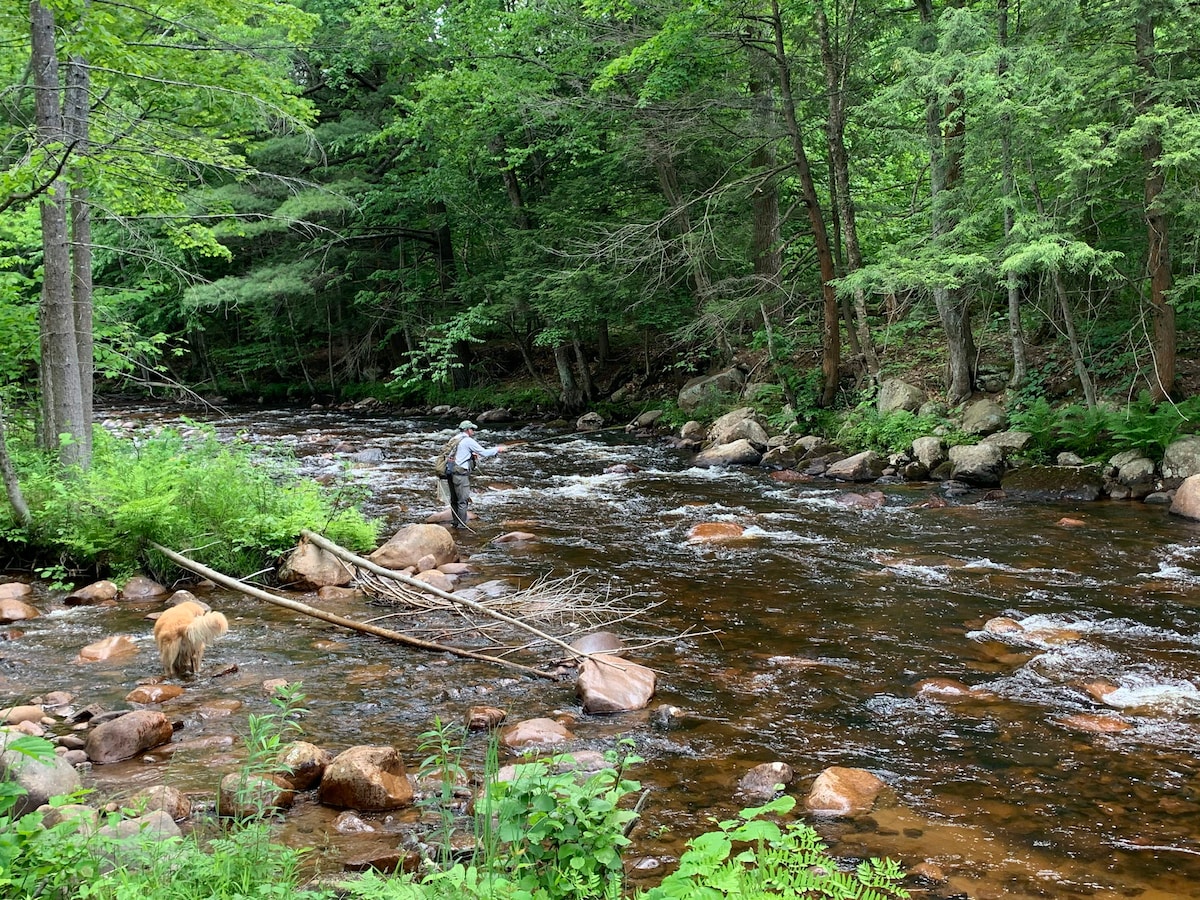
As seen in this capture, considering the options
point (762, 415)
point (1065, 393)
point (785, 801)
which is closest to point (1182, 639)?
point (785, 801)

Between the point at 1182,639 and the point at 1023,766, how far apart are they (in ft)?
9.38

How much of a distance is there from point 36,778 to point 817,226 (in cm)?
1581

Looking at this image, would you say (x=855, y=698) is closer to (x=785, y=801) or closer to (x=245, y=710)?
(x=785, y=801)

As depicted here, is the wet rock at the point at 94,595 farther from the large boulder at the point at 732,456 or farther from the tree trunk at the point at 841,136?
the tree trunk at the point at 841,136

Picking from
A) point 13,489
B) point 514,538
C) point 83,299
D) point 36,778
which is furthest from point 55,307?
point 36,778

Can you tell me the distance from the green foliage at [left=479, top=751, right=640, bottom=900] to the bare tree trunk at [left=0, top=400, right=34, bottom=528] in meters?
6.63

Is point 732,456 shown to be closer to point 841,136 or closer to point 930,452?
point 930,452

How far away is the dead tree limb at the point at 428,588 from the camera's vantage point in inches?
252

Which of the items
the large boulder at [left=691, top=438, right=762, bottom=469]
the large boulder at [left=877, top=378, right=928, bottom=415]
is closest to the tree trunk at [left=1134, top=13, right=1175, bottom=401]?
the large boulder at [left=877, top=378, right=928, bottom=415]

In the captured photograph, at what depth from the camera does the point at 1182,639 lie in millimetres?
6758

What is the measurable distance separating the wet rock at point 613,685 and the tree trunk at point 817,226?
10.7m

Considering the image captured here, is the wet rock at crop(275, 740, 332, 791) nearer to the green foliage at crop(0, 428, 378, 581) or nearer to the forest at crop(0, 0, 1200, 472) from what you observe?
the forest at crop(0, 0, 1200, 472)

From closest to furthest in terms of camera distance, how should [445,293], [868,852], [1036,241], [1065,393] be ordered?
[868,852] < [1036,241] < [1065,393] < [445,293]

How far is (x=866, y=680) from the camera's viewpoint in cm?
636
